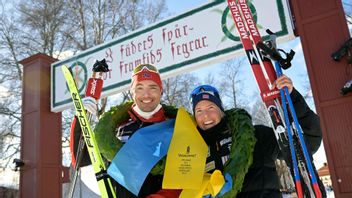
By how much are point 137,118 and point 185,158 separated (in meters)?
0.45

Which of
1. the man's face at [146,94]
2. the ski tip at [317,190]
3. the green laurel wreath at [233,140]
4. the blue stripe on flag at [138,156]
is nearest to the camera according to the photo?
the ski tip at [317,190]

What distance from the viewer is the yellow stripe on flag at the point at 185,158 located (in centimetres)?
173

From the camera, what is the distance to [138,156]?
1.84 m

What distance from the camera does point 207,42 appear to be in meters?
4.39

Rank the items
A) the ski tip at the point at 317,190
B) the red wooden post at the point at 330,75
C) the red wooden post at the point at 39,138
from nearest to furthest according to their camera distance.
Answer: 1. the ski tip at the point at 317,190
2. the red wooden post at the point at 330,75
3. the red wooden post at the point at 39,138

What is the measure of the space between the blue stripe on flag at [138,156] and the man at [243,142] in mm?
256

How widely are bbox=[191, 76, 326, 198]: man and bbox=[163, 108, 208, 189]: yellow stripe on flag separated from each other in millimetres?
63

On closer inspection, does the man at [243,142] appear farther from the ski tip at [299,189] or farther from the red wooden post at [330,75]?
the red wooden post at [330,75]

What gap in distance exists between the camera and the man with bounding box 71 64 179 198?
6.22ft

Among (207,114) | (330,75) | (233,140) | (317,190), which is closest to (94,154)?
(207,114)

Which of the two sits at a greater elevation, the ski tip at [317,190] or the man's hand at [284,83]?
the man's hand at [284,83]

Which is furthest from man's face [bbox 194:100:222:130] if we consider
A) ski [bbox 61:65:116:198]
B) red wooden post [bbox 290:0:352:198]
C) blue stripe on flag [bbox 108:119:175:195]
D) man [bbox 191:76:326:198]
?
red wooden post [bbox 290:0:352:198]

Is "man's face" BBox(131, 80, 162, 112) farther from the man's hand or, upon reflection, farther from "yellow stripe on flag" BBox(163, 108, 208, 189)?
the man's hand

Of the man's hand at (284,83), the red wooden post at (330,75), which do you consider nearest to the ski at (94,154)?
the man's hand at (284,83)
